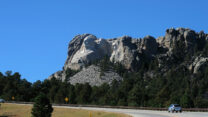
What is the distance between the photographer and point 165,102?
116m

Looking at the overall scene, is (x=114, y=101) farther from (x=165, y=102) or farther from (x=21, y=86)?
(x=21, y=86)

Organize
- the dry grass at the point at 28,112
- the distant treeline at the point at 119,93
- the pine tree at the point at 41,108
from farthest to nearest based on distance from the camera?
the distant treeline at the point at 119,93, the dry grass at the point at 28,112, the pine tree at the point at 41,108

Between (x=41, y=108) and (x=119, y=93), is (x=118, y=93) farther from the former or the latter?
(x=41, y=108)

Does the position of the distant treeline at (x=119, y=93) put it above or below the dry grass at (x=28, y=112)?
above

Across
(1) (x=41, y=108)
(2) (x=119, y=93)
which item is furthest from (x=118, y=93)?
(1) (x=41, y=108)

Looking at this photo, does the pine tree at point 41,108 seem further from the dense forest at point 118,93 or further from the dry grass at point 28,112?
the dense forest at point 118,93

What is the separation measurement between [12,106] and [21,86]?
57.3 metres

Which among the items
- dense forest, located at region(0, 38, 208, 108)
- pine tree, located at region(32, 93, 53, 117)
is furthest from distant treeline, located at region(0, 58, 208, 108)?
pine tree, located at region(32, 93, 53, 117)

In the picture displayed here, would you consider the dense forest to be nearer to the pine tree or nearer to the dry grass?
the dry grass

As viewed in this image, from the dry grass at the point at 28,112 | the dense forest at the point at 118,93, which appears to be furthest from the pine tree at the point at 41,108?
the dense forest at the point at 118,93

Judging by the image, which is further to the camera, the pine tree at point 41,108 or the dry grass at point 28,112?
the dry grass at point 28,112

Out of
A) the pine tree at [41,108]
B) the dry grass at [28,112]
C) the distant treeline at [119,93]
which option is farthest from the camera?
the distant treeline at [119,93]

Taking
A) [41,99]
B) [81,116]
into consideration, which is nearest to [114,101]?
[81,116]

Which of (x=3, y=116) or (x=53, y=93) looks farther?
(x=53, y=93)
